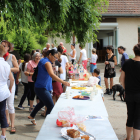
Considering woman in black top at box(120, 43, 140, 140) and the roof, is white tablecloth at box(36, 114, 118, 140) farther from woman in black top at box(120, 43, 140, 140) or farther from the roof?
the roof

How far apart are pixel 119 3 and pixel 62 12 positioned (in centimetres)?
1193

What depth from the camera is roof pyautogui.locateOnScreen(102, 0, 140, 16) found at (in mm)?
16281

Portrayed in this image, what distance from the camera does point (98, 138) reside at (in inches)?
90.0

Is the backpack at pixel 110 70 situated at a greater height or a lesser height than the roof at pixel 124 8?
lesser

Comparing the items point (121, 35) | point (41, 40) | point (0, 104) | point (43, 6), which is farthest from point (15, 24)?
point (121, 35)

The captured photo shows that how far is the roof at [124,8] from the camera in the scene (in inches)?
641

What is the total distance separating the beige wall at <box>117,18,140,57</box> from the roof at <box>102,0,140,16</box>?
54cm

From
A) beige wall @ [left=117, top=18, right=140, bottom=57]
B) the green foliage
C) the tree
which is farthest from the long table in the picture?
beige wall @ [left=117, top=18, right=140, bottom=57]

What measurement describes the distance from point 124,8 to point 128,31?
1810 millimetres

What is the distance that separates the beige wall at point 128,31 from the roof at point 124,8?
543mm

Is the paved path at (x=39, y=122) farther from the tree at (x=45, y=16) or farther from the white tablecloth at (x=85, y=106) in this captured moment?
Answer: the tree at (x=45, y=16)

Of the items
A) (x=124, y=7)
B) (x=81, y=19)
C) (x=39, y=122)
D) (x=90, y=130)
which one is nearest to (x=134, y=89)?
(x=90, y=130)

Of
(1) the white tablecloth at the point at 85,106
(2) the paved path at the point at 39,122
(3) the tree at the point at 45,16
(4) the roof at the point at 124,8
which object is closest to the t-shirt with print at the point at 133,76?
(1) the white tablecloth at the point at 85,106

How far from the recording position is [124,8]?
16781 millimetres
